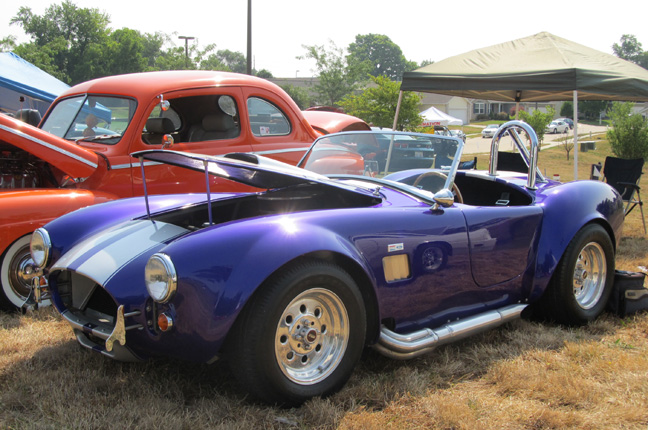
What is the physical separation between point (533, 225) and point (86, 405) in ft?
8.84

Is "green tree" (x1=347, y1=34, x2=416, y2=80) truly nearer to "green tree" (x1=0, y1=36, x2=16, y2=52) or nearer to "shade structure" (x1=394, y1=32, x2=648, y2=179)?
"green tree" (x1=0, y1=36, x2=16, y2=52)

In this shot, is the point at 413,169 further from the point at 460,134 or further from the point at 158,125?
the point at 460,134

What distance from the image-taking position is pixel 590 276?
4016mm

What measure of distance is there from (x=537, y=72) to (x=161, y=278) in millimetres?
6145

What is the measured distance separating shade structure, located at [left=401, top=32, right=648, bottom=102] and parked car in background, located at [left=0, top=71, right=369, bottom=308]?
262 cm

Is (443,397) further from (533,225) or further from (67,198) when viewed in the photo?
(67,198)

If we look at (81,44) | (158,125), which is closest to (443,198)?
(158,125)

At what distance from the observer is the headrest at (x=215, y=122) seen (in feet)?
17.5

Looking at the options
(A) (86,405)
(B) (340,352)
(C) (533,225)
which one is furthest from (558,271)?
(A) (86,405)

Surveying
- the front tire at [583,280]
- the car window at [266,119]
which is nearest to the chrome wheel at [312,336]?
the front tire at [583,280]

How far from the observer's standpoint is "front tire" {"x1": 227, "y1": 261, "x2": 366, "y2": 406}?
7.64 feet

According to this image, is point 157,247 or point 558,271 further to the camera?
point 558,271

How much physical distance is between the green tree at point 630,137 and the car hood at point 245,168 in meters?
16.0

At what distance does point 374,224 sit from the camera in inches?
109
